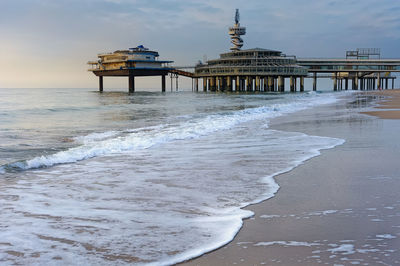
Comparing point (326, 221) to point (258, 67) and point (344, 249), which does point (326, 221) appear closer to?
point (344, 249)

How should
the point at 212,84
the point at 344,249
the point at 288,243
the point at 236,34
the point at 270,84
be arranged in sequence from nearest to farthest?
the point at 344,249 → the point at 288,243 → the point at 270,84 → the point at 212,84 → the point at 236,34

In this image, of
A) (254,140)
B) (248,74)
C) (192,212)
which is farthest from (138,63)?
(192,212)

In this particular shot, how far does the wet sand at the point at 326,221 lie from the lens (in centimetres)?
267

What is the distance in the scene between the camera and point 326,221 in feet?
11.1

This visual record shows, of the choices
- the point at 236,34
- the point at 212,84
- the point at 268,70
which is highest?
the point at 236,34

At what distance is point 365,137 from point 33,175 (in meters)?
7.23

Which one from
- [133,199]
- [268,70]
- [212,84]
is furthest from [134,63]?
[133,199]

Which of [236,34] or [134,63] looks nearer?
[134,63]

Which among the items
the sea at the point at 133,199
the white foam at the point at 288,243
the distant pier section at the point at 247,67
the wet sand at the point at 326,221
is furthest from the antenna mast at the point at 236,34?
the white foam at the point at 288,243

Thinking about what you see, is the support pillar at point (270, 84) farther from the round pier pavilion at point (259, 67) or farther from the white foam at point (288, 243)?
the white foam at point (288, 243)

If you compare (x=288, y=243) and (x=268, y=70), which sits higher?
(x=268, y=70)

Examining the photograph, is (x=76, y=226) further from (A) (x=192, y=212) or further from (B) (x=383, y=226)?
(B) (x=383, y=226)

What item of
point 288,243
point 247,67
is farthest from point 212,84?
point 288,243

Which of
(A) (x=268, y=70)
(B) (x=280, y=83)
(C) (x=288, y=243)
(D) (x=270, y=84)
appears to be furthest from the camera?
(D) (x=270, y=84)
